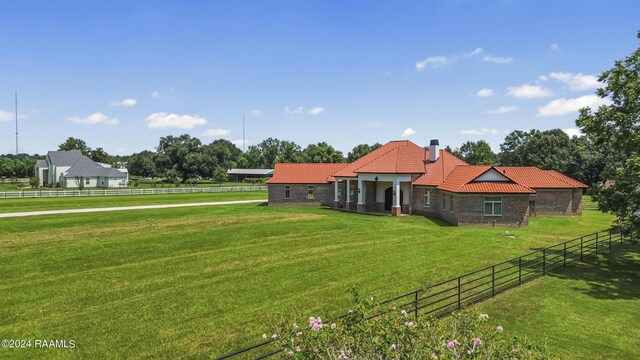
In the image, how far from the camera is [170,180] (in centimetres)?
9869

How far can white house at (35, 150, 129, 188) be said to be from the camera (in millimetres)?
80812

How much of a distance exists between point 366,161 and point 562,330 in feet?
105

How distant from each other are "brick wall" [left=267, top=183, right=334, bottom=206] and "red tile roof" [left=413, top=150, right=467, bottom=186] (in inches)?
478

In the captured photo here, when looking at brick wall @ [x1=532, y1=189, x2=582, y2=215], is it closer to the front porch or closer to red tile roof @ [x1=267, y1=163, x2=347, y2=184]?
the front porch

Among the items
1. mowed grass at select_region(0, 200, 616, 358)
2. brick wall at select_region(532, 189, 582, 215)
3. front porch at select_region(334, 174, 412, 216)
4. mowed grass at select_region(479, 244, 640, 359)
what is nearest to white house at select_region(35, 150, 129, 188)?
mowed grass at select_region(0, 200, 616, 358)

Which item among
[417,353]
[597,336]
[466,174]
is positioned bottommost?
[597,336]

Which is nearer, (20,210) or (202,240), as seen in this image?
(202,240)

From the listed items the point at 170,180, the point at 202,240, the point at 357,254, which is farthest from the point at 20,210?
the point at 170,180

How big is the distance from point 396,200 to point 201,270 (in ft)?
76.1

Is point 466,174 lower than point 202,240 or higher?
higher

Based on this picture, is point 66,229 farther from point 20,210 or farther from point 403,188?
point 403,188

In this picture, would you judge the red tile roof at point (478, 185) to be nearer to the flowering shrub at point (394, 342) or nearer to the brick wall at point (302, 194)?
the brick wall at point (302, 194)

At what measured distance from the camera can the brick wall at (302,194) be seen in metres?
45.0

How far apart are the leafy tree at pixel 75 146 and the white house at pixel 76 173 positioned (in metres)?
56.6
